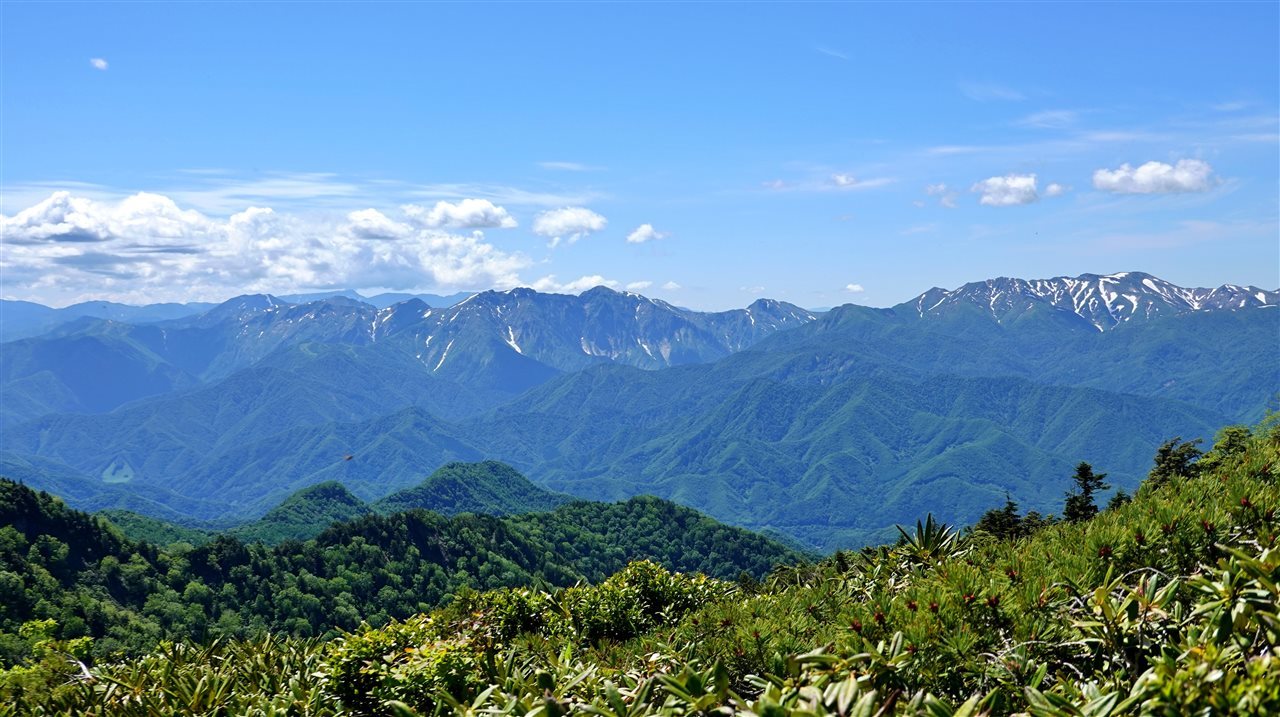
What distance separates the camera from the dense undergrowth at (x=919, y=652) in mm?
7363

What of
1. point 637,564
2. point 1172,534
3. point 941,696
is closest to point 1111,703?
point 941,696

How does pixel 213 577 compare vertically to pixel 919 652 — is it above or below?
below

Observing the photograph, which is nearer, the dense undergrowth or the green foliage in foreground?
the dense undergrowth

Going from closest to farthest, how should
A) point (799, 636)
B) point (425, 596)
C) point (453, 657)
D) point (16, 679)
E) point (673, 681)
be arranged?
point (673, 681) → point (799, 636) → point (453, 657) → point (16, 679) → point (425, 596)

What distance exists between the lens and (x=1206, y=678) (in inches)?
251

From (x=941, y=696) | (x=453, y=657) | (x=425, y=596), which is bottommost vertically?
(x=425, y=596)

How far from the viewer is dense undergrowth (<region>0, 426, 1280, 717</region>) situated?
7.36m

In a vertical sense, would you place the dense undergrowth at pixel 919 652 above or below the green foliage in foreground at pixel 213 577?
above

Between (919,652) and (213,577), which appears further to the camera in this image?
(213,577)

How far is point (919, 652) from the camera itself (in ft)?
28.9

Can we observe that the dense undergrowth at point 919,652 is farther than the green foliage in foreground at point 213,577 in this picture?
No

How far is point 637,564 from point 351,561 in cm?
16314

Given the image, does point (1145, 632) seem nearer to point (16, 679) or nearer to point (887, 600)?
point (887, 600)

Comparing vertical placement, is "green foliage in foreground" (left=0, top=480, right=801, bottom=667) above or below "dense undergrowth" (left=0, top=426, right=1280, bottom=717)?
below
